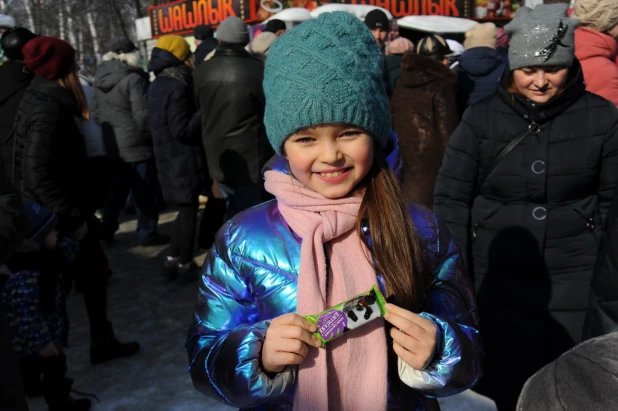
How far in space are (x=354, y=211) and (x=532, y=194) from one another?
1382mm

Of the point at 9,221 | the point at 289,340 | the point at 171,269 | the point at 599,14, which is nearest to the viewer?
the point at 289,340

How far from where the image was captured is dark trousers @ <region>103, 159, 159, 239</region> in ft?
19.6

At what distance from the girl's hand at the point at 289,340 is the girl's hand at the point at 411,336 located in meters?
0.18

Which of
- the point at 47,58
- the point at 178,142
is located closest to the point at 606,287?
the point at 47,58

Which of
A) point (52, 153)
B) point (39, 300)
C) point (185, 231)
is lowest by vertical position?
point (185, 231)

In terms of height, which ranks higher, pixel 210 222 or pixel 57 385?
pixel 57 385

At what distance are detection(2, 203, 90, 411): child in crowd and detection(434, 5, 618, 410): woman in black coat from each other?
183 centimetres

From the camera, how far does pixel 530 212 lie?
2574mm

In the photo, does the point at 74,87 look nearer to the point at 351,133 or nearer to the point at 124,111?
the point at 351,133

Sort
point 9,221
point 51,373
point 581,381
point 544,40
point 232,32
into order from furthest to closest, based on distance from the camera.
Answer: point 232,32
point 51,373
point 544,40
point 9,221
point 581,381

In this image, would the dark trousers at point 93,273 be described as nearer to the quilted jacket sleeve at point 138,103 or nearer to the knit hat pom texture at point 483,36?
the quilted jacket sleeve at point 138,103

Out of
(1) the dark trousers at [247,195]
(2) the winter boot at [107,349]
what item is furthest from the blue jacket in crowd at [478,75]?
(2) the winter boot at [107,349]

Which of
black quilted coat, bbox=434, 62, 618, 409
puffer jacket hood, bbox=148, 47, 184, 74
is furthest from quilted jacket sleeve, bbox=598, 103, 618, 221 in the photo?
puffer jacket hood, bbox=148, 47, 184, 74

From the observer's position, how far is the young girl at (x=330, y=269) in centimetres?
134
